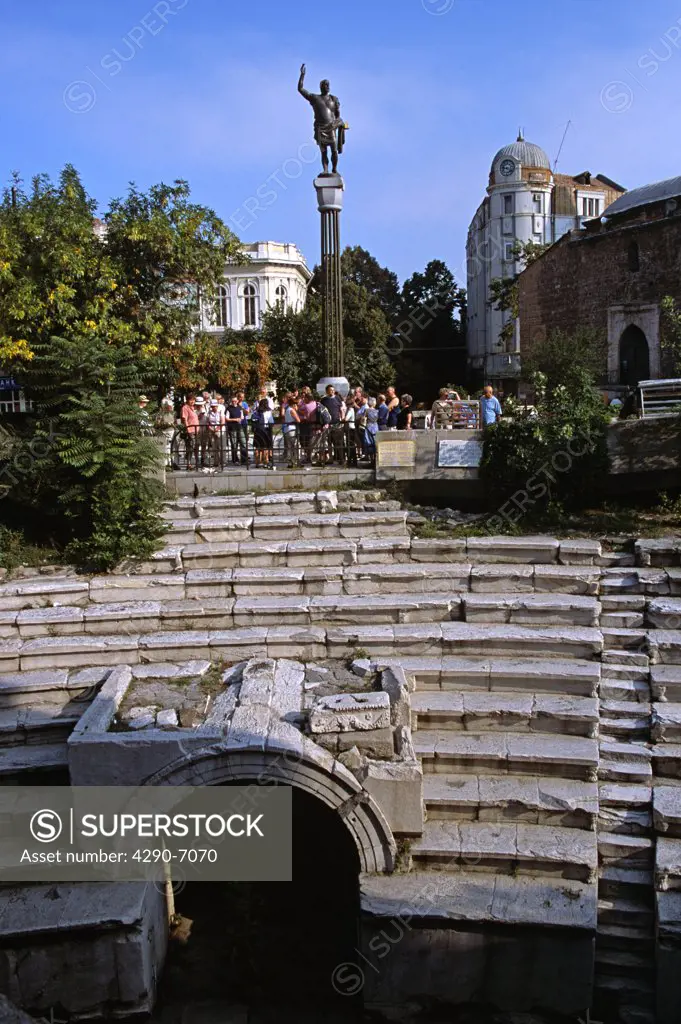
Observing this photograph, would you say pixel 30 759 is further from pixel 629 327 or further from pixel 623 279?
pixel 623 279

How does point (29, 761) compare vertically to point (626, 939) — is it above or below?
above

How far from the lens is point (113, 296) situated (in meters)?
15.3

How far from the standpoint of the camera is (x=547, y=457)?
1249 centimetres

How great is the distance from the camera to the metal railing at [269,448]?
46.6ft

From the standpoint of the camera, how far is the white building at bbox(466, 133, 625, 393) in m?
52.3

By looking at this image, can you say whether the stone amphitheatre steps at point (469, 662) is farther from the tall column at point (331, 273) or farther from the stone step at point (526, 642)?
the tall column at point (331, 273)

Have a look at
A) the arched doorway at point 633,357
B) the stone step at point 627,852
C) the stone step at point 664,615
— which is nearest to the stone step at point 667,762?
the stone step at point 627,852

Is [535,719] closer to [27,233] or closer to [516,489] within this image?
[516,489]

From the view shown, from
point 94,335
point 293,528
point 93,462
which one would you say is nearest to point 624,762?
point 293,528

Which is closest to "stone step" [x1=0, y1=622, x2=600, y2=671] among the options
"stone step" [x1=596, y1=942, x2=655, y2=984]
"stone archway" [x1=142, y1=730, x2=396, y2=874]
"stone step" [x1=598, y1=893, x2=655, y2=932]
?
"stone archway" [x1=142, y1=730, x2=396, y2=874]

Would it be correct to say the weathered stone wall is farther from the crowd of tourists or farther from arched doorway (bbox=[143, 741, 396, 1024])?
arched doorway (bbox=[143, 741, 396, 1024])

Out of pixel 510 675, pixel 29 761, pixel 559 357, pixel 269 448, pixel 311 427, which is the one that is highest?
pixel 559 357

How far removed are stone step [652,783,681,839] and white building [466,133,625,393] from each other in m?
43.3

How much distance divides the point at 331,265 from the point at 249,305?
24789mm
